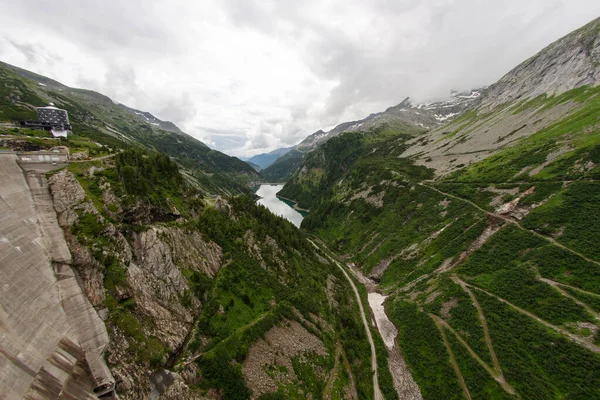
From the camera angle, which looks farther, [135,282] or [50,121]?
[50,121]

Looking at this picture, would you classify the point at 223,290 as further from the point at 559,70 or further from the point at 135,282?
the point at 559,70

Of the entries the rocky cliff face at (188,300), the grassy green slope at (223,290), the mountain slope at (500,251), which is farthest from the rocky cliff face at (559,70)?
the rocky cliff face at (188,300)

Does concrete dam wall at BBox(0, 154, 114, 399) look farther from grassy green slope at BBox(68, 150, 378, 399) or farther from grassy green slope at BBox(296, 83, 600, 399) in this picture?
grassy green slope at BBox(296, 83, 600, 399)

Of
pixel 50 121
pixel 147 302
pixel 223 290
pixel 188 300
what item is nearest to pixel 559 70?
pixel 223 290

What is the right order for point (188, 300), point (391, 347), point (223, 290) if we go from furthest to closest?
1. point (391, 347)
2. point (223, 290)
3. point (188, 300)

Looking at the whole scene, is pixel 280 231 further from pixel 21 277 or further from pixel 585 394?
pixel 585 394

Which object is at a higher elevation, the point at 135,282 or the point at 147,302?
the point at 135,282

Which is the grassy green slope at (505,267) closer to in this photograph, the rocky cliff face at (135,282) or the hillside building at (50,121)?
the rocky cliff face at (135,282)
